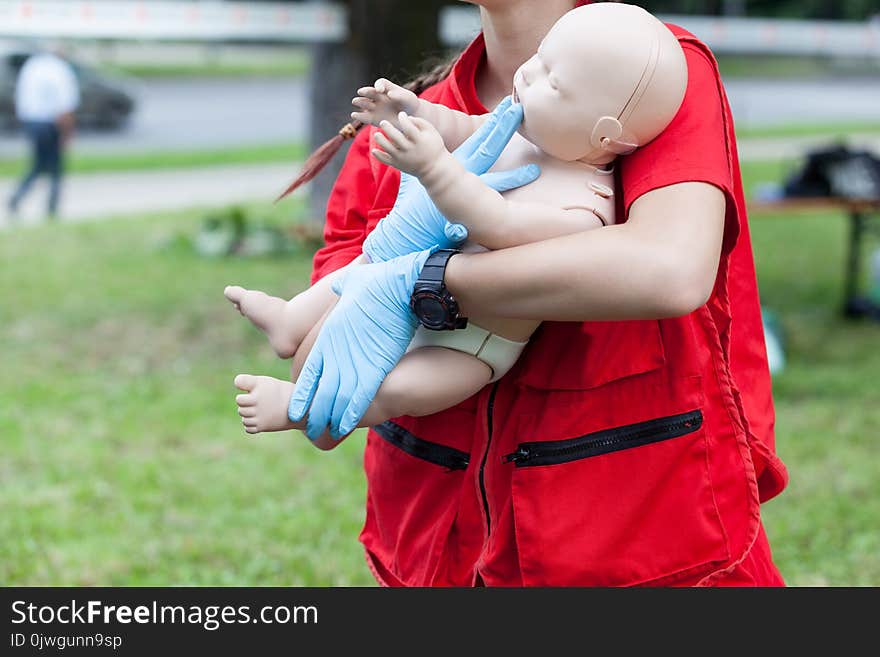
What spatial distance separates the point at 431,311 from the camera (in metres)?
1.73

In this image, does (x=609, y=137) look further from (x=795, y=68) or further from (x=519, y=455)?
(x=795, y=68)

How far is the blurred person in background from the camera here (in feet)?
41.7

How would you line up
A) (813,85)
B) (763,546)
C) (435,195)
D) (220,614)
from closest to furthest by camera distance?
(435,195), (763,546), (220,614), (813,85)

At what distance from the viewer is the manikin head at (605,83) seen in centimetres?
166

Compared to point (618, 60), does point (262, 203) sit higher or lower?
lower

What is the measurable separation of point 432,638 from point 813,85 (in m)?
31.5

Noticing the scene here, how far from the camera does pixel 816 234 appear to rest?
12148 millimetres

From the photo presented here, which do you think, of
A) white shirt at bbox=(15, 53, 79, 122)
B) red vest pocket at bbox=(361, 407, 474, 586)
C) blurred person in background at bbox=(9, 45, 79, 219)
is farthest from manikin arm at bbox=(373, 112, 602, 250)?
white shirt at bbox=(15, 53, 79, 122)

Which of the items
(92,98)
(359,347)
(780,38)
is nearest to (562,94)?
(359,347)

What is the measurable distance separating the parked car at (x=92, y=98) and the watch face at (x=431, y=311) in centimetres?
1942

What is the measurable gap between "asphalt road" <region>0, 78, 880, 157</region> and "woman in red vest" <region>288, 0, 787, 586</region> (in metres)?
15.6

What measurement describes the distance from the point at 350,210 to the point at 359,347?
0.43 meters

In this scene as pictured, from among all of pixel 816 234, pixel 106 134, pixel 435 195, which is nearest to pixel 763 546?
pixel 435 195

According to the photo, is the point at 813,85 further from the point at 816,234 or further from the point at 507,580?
the point at 507,580
